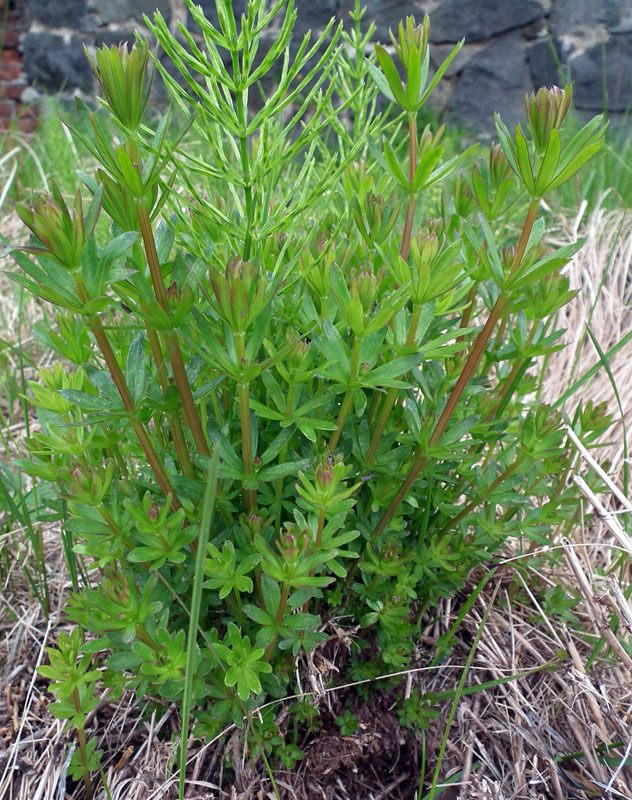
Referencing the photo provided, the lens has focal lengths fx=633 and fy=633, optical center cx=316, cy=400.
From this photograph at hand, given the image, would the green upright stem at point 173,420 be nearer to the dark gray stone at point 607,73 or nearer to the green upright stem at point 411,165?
the green upright stem at point 411,165

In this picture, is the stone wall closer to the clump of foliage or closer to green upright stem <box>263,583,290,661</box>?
the clump of foliage

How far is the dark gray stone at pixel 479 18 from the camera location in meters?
4.29

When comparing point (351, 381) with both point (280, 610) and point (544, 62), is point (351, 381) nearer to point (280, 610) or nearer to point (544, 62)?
point (280, 610)

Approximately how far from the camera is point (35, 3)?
538 cm

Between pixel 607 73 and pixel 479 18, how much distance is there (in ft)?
3.12

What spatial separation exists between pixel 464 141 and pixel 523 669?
3.96 metres

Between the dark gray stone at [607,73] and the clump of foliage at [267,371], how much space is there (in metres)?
3.71

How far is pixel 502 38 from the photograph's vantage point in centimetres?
443

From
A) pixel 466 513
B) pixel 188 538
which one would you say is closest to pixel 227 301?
pixel 188 538

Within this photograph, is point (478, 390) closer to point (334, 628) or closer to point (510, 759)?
point (334, 628)

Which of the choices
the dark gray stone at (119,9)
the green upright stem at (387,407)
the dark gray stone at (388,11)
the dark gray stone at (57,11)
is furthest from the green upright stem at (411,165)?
the dark gray stone at (57,11)

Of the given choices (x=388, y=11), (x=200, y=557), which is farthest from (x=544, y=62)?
(x=200, y=557)

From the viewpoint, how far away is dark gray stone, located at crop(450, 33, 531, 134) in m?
4.44

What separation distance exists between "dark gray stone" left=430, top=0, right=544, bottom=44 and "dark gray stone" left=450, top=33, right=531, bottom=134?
9 cm
